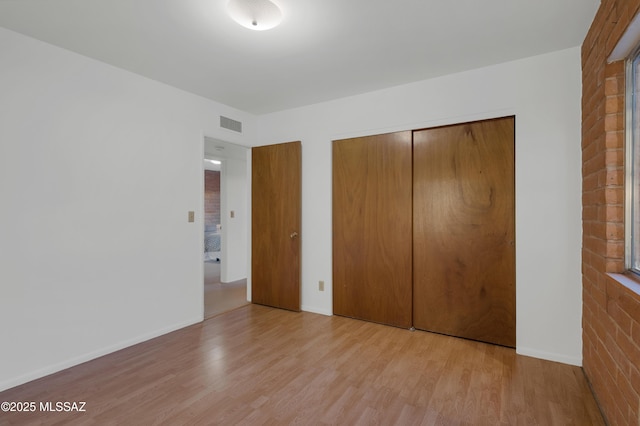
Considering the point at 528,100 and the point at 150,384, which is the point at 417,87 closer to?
the point at 528,100

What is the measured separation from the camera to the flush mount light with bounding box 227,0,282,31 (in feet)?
5.85

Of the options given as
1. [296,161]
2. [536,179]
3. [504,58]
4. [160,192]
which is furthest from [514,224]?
[160,192]

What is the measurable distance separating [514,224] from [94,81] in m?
3.72

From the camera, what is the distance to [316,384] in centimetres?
211

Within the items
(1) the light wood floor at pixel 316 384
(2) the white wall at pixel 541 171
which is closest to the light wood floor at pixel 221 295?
(1) the light wood floor at pixel 316 384

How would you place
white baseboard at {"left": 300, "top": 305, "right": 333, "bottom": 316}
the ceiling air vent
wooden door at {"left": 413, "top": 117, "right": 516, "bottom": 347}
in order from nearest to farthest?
wooden door at {"left": 413, "top": 117, "right": 516, "bottom": 347}
white baseboard at {"left": 300, "top": 305, "right": 333, "bottom": 316}
the ceiling air vent

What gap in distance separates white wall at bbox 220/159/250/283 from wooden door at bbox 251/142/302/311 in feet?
3.96

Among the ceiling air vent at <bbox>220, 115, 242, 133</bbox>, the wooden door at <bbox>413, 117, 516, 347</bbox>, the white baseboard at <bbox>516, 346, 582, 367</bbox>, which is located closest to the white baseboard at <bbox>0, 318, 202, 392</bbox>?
the ceiling air vent at <bbox>220, 115, 242, 133</bbox>

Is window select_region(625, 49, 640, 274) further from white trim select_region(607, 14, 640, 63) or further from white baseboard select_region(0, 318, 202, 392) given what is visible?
white baseboard select_region(0, 318, 202, 392)

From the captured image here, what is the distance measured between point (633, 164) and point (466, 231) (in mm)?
1279

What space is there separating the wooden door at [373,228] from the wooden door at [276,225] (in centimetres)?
48

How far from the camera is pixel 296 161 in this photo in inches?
144

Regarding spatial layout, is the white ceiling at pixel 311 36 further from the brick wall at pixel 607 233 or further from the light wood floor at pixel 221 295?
the light wood floor at pixel 221 295

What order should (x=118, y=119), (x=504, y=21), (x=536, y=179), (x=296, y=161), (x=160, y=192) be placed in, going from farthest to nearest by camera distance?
(x=296, y=161) < (x=160, y=192) < (x=118, y=119) < (x=536, y=179) < (x=504, y=21)
